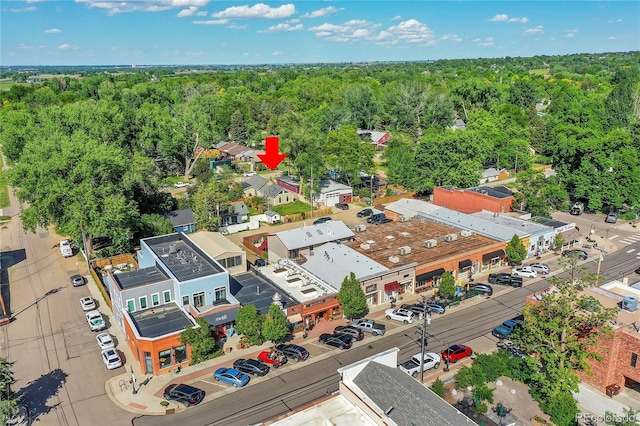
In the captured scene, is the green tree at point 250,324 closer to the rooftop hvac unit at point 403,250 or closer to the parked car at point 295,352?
the parked car at point 295,352

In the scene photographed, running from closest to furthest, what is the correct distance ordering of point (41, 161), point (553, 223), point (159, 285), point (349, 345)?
1. point (349, 345)
2. point (159, 285)
3. point (41, 161)
4. point (553, 223)

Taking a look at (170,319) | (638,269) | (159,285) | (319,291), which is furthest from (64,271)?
(638,269)

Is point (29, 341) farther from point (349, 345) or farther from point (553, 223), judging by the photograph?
point (553, 223)

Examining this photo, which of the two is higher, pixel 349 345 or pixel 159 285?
pixel 159 285

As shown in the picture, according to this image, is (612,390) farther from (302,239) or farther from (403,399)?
(302,239)

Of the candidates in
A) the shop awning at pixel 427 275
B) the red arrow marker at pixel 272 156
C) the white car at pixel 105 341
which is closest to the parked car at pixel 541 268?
the shop awning at pixel 427 275

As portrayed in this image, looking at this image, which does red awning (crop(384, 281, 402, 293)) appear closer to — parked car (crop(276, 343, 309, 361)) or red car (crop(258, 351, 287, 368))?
parked car (crop(276, 343, 309, 361))

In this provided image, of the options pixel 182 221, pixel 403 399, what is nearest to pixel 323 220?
pixel 182 221
